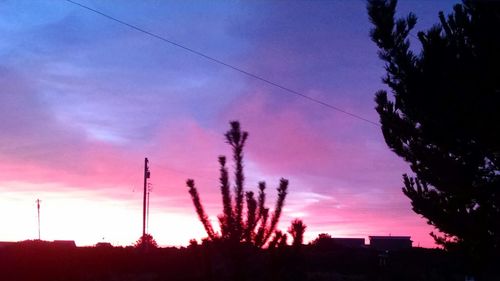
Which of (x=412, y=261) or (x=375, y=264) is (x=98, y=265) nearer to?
(x=375, y=264)

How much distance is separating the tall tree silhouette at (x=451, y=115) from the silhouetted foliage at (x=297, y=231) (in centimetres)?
269

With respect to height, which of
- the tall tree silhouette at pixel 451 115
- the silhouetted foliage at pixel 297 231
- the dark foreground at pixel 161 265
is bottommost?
the dark foreground at pixel 161 265

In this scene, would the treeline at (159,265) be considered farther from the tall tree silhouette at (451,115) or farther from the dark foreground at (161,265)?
the tall tree silhouette at (451,115)

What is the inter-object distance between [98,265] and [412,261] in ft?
72.8

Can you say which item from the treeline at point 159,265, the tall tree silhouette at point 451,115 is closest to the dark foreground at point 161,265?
the treeline at point 159,265

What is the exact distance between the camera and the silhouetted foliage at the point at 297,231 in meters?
9.78

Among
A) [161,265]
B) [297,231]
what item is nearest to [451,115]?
[297,231]

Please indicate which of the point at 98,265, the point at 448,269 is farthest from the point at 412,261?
the point at 98,265

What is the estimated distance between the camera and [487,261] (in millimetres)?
11383

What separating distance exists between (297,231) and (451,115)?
3.25 metres

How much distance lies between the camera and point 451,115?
10.5 m

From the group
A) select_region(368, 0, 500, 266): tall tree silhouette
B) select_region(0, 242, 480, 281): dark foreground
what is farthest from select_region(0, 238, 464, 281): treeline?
select_region(368, 0, 500, 266): tall tree silhouette

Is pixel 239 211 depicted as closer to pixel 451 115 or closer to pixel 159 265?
pixel 451 115

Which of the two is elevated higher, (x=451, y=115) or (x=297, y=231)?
(x=451, y=115)
